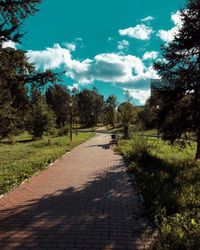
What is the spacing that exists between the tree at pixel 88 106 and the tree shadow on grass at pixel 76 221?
271ft

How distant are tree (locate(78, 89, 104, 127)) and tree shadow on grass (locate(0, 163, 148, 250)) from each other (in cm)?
8261

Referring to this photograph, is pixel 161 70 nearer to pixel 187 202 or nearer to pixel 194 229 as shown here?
pixel 187 202

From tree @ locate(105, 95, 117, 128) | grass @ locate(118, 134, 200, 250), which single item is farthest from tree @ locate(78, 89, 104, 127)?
grass @ locate(118, 134, 200, 250)

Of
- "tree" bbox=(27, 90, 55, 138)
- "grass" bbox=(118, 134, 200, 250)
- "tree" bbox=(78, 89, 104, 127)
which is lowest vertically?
"grass" bbox=(118, 134, 200, 250)

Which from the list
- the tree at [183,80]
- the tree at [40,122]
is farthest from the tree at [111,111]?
the tree at [183,80]

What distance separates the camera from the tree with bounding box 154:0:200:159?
12750mm

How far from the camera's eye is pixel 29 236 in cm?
491

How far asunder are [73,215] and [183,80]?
9.40 m

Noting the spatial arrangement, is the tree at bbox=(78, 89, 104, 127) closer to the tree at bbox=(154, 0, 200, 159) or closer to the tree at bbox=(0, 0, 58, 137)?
the tree at bbox=(154, 0, 200, 159)

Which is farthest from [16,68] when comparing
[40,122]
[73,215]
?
[40,122]

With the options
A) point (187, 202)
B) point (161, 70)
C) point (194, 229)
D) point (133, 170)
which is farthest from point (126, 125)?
point (194, 229)

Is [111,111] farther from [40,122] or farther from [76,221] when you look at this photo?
[76,221]

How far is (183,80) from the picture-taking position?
13.1 m

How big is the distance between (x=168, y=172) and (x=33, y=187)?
4.79 m
